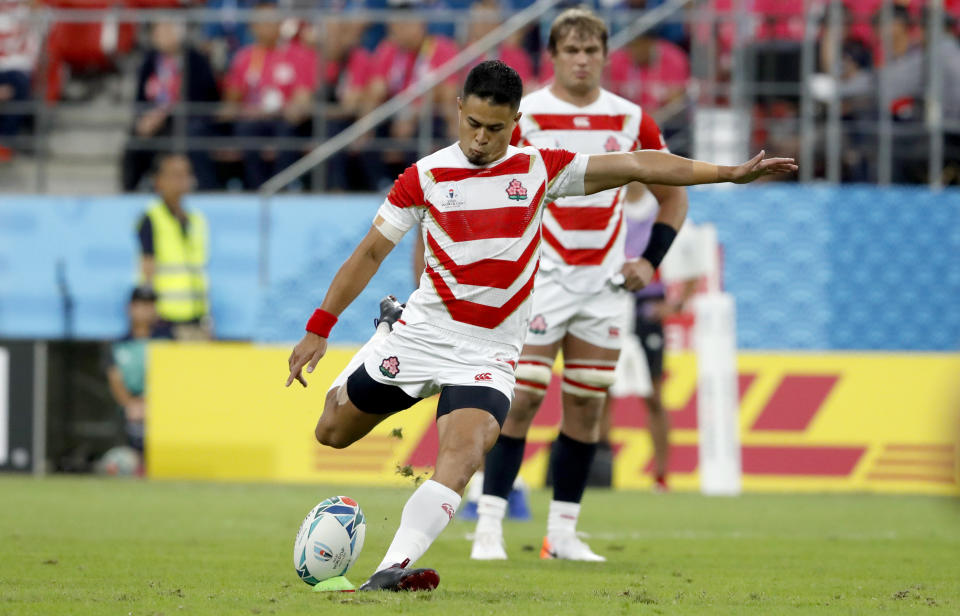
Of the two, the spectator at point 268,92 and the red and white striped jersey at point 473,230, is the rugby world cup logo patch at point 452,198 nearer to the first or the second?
the red and white striped jersey at point 473,230

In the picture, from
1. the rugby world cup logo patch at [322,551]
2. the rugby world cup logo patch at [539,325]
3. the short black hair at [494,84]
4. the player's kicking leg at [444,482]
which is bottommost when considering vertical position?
the rugby world cup logo patch at [322,551]

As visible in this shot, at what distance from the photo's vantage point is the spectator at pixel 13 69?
1677 cm

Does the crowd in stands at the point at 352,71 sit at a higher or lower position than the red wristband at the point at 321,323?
higher

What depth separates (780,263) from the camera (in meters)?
14.9

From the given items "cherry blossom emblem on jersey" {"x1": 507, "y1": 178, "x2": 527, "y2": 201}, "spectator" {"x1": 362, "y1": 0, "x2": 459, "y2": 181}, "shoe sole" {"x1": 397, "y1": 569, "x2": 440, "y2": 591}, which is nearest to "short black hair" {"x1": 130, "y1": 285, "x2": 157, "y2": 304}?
"spectator" {"x1": 362, "y1": 0, "x2": 459, "y2": 181}

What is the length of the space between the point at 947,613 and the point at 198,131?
1226 cm

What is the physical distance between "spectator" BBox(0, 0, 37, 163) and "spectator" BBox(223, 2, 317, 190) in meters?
2.30

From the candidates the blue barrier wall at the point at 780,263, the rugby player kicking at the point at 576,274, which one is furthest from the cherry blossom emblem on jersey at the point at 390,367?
the blue barrier wall at the point at 780,263

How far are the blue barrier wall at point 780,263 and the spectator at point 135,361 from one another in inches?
26.0

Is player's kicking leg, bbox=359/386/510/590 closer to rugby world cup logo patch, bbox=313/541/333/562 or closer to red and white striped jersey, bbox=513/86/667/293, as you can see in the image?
rugby world cup logo patch, bbox=313/541/333/562

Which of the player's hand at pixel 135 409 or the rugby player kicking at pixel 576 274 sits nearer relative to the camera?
the rugby player kicking at pixel 576 274

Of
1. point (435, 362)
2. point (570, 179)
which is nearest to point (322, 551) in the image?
point (435, 362)

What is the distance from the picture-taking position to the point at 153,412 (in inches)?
540

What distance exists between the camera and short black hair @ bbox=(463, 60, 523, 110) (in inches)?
227
